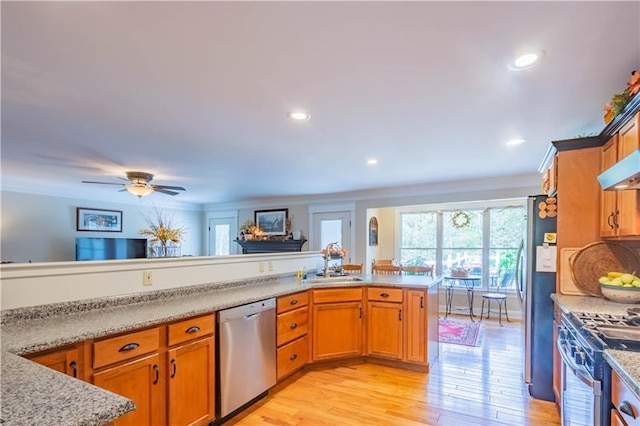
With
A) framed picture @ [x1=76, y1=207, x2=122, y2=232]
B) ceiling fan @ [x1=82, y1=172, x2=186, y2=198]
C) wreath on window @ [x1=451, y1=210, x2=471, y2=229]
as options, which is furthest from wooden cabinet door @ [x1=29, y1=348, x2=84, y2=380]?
wreath on window @ [x1=451, y1=210, x2=471, y2=229]

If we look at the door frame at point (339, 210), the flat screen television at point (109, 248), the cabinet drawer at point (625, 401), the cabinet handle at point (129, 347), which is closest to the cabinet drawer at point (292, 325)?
the cabinet handle at point (129, 347)

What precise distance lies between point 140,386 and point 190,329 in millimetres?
405

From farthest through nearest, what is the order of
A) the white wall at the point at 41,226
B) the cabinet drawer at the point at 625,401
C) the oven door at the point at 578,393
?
the white wall at the point at 41,226 → the oven door at the point at 578,393 → the cabinet drawer at the point at 625,401

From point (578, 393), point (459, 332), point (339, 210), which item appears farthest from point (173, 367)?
point (339, 210)

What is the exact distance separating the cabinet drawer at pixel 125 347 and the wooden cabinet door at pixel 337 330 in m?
1.80

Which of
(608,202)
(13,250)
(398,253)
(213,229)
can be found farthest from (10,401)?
(213,229)

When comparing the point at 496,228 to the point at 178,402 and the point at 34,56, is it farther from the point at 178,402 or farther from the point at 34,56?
the point at 34,56

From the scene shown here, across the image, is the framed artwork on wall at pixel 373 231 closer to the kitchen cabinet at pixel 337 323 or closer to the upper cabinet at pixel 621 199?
the kitchen cabinet at pixel 337 323

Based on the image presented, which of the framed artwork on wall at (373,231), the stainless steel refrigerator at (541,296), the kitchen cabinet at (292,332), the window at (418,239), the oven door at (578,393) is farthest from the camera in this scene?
the window at (418,239)

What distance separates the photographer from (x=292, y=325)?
3191mm

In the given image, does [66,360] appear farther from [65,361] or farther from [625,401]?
[625,401]

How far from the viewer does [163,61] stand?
177 centimetres

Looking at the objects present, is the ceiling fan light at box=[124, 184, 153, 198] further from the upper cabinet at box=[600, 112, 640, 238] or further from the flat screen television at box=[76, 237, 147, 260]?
the upper cabinet at box=[600, 112, 640, 238]

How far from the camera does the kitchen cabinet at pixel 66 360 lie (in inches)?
59.9
